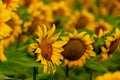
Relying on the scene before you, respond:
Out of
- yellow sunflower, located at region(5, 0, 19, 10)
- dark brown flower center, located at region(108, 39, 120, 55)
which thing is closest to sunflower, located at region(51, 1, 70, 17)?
dark brown flower center, located at region(108, 39, 120, 55)

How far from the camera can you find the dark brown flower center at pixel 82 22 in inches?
198

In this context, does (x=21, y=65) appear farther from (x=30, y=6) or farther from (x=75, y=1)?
(x=75, y=1)

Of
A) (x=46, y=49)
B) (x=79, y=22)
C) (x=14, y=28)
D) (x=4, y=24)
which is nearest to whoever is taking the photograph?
(x=4, y=24)

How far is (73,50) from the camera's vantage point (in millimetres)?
3322

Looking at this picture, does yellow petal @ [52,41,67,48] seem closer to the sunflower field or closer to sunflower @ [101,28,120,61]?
the sunflower field

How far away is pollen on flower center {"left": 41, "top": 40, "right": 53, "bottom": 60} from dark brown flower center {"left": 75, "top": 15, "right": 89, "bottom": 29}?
1898 millimetres

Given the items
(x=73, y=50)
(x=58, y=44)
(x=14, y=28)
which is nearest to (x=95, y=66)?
(x=73, y=50)

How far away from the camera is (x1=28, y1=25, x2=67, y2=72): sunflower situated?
118 inches

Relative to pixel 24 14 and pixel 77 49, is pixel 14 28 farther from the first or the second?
pixel 77 49

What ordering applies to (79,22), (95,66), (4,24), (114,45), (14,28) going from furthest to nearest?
(79,22) → (14,28) → (114,45) → (95,66) → (4,24)

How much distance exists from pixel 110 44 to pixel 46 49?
0.46 metres

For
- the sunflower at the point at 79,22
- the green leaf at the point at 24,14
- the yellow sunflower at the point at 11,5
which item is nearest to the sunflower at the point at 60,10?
the sunflower at the point at 79,22

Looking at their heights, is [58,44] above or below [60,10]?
above

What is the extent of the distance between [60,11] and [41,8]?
1.96 ft
